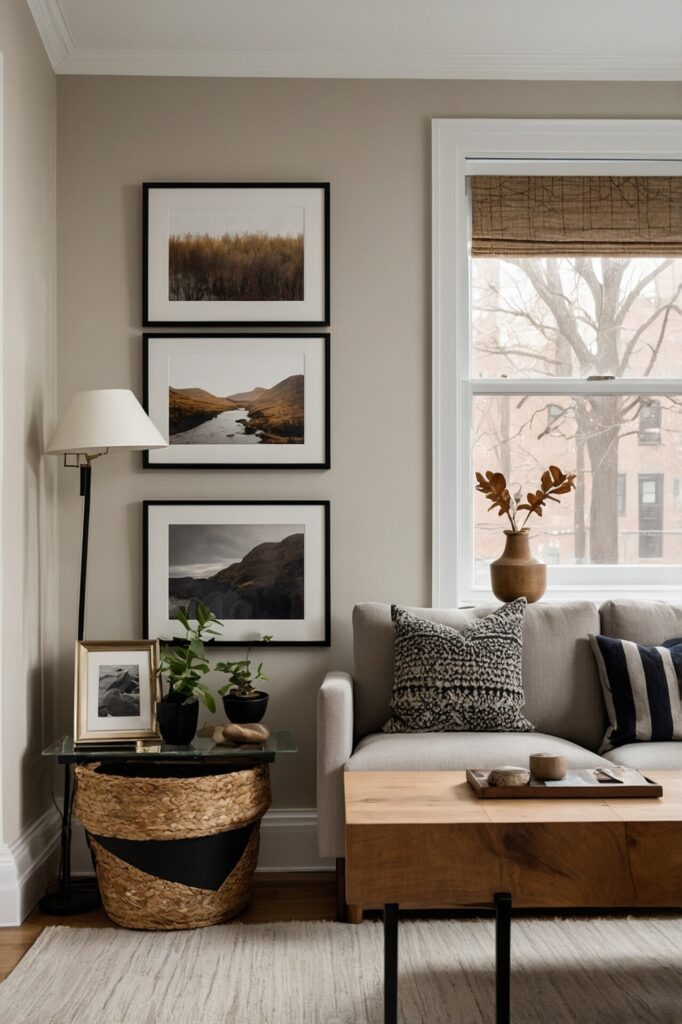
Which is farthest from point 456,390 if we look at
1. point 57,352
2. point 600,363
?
point 57,352

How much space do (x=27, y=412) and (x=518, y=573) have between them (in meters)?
1.66

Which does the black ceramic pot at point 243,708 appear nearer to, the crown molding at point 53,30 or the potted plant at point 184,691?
the potted plant at point 184,691

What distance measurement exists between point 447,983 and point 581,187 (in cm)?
267

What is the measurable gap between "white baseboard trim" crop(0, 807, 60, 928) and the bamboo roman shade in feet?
8.08

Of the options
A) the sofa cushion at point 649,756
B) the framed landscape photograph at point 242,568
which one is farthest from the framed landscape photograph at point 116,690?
the sofa cushion at point 649,756

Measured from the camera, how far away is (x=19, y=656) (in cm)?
287

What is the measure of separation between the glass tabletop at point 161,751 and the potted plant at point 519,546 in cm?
89

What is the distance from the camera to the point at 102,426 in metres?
2.88

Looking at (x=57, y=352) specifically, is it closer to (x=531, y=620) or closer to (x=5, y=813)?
(x=5, y=813)

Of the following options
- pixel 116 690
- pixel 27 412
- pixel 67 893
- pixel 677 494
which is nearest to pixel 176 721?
pixel 116 690

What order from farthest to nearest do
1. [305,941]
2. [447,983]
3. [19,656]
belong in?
[19,656] < [305,941] < [447,983]

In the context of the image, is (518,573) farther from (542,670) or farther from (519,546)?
(542,670)

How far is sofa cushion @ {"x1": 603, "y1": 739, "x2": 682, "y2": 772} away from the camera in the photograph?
266cm

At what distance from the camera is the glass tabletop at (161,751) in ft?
9.00
